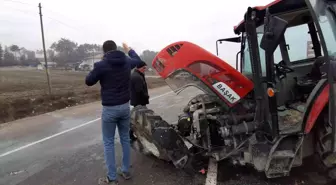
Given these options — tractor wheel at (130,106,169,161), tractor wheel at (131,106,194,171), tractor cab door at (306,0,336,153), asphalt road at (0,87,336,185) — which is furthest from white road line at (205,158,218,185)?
tractor cab door at (306,0,336,153)

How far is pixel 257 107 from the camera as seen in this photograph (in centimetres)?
336

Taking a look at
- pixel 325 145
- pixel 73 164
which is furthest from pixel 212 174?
pixel 73 164

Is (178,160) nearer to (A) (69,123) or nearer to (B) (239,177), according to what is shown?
(B) (239,177)

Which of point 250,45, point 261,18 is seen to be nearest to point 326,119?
point 250,45

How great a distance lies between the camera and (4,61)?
71.6 meters

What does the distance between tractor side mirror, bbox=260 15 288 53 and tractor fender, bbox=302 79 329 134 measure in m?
0.70

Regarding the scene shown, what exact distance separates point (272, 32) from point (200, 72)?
96 centimetres

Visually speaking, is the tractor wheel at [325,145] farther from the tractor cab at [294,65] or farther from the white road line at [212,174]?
the white road line at [212,174]

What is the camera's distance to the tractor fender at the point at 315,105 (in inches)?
114

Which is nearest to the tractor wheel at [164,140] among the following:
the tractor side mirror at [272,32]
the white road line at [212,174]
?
the white road line at [212,174]

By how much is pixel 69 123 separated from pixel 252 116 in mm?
7016

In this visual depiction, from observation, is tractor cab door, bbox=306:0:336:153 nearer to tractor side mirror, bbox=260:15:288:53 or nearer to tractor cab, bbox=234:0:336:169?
tractor cab, bbox=234:0:336:169

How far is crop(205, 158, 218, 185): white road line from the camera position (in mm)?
3671

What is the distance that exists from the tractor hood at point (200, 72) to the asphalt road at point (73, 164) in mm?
579
